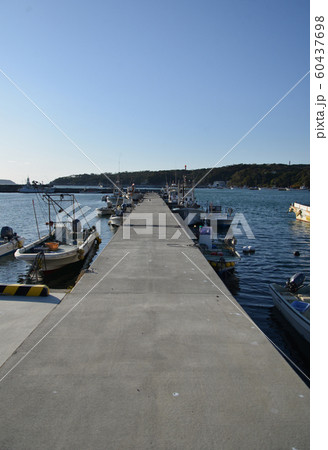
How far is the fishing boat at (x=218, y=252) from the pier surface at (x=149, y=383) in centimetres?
911

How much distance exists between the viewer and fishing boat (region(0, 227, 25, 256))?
24.1 meters

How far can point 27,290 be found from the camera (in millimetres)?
9461

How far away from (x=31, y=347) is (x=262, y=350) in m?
4.36

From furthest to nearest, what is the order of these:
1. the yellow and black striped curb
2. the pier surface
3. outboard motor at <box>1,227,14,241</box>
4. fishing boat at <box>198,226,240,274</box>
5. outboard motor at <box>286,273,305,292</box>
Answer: outboard motor at <box>1,227,14,241</box>, fishing boat at <box>198,226,240,274</box>, outboard motor at <box>286,273,305,292</box>, the yellow and black striped curb, the pier surface

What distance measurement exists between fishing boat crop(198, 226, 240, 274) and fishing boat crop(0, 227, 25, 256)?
14.5 m

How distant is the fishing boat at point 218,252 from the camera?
17.9m

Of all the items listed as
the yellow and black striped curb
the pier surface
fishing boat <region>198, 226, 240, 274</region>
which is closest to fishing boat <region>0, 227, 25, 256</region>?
fishing boat <region>198, 226, 240, 274</region>

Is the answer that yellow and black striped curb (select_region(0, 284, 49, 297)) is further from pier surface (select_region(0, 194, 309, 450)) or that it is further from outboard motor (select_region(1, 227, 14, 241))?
outboard motor (select_region(1, 227, 14, 241))

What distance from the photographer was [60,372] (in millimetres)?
5258

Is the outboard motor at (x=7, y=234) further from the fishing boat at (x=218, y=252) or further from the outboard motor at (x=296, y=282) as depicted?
the outboard motor at (x=296, y=282)

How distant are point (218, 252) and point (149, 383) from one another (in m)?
14.9

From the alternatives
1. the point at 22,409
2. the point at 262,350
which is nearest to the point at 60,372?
the point at 22,409

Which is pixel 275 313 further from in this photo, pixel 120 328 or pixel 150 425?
pixel 150 425

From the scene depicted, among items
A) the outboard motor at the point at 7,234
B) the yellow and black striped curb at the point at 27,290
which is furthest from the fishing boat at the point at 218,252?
the outboard motor at the point at 7,234
